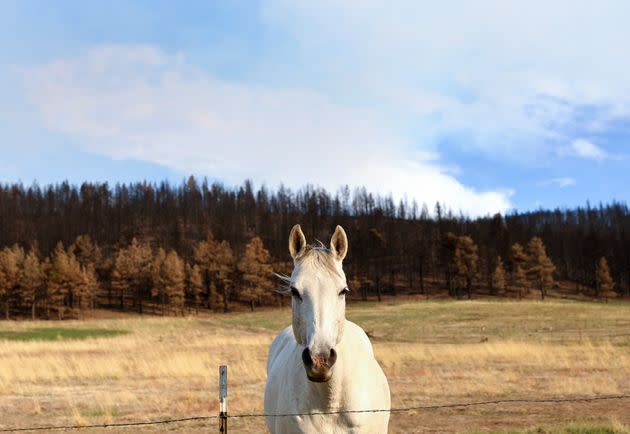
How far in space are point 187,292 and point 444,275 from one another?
4767 centimetres

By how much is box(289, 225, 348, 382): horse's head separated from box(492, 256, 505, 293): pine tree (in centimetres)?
8278

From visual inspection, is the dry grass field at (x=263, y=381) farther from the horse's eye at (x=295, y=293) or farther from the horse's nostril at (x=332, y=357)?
the horse's nostril at (x=332, y=357)

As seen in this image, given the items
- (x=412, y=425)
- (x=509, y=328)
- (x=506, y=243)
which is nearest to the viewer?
(x=412, y=425)

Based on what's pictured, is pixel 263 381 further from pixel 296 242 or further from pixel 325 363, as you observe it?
pixel 325 363

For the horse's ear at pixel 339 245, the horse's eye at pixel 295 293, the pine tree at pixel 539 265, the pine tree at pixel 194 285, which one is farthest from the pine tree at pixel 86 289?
the horse's eye at pixel 295 293

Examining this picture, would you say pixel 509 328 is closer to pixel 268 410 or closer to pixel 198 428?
pixel 198 428

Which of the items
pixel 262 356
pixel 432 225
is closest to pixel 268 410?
pixel 262 356

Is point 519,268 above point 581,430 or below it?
above

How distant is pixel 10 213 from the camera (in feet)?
464

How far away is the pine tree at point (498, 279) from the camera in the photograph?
8275 centimetres

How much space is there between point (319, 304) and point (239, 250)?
110 m

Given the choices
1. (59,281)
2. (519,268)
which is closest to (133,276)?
(59,281)

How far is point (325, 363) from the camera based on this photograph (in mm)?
3840

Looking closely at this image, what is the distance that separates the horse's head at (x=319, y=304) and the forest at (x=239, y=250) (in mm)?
72165
